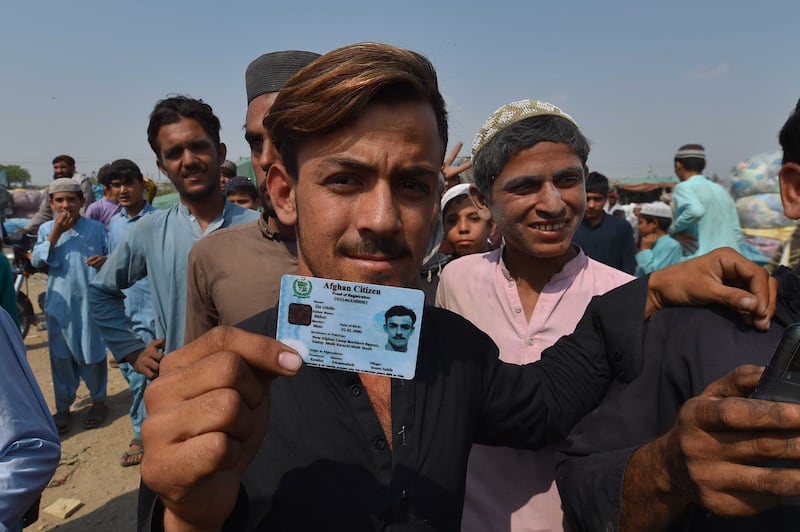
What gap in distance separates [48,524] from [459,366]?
4513 millimetres

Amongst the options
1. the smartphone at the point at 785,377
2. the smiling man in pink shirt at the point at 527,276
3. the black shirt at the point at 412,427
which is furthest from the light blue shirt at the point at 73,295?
the smartphone at the point at 785,377

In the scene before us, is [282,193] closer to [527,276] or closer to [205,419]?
[205,419]

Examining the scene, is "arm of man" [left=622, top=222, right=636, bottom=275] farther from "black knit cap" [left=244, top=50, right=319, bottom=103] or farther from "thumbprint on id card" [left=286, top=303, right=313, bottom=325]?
"thumbprint on id card" [left=286, top=303, right=313, bottom=325]

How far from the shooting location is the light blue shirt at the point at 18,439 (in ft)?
5.14

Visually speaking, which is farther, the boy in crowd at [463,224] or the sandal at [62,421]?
the sandal at [62,421]

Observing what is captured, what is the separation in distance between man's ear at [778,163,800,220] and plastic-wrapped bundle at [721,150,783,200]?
4.03 m

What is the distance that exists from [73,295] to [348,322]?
19.7ft

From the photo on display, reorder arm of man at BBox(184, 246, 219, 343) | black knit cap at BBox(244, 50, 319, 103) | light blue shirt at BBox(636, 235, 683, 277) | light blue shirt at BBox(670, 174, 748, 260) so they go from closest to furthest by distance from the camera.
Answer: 1. arm of man at BBox(184, 246, 219, 343)
2. black knit cap at BBox(244, 50, 319, 103)
3. light blue shirt at BBox(670, 174, 748, 260)
4. light blue shirt at BBox(636, 235, 683, 277)

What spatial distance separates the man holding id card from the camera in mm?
957

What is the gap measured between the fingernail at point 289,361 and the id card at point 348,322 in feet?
0.40

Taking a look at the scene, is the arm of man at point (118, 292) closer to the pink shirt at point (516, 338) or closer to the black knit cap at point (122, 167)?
the pink shirt at point (516, 338)

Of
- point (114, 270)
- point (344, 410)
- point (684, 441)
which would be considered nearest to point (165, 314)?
point (114, 270)

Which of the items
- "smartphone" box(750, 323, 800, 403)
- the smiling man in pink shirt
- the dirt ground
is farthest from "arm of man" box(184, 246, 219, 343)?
the dirt ground

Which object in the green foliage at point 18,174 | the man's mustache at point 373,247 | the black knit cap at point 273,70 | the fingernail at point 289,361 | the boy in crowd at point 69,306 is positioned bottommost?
the green foliage at point 18,174
